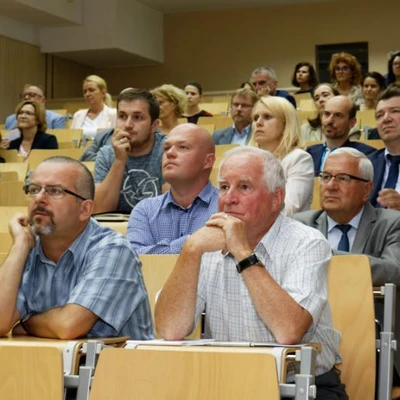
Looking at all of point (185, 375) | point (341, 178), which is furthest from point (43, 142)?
point (185, 375)

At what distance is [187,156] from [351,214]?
0.60 meters

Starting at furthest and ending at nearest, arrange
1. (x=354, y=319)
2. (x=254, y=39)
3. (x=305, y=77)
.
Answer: (x=254, y=39), (x=305, y=77), (x=354, y=319)

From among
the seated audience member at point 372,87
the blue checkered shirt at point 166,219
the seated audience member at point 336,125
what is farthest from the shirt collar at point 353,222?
the seated audience member at point 372,87

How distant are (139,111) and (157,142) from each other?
0.16 metres

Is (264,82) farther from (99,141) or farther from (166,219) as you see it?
(166,219)

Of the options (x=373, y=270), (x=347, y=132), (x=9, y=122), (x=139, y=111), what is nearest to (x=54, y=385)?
(x=373, y=270)

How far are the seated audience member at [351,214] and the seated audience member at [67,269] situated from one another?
2.90ft

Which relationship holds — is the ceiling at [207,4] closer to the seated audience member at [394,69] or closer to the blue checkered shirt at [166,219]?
the seated audience member at [394,69]

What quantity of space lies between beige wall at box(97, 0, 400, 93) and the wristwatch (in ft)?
32.4

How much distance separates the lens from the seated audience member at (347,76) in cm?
687

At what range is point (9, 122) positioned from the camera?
8.25m

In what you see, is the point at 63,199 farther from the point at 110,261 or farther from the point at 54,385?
the point at 54,385

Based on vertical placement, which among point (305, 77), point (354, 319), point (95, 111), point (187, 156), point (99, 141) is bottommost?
point (354, 319)

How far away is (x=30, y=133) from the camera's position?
6516 millimetres
